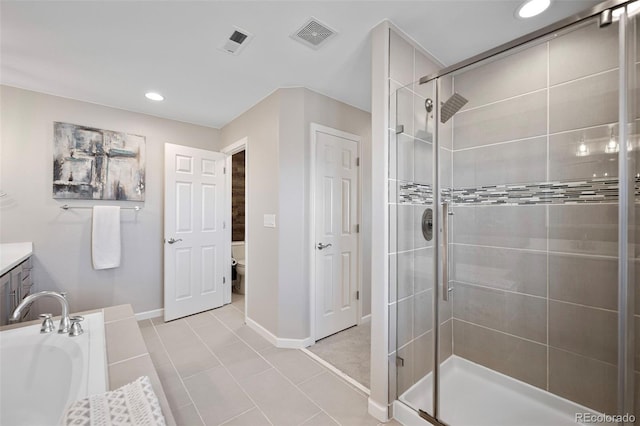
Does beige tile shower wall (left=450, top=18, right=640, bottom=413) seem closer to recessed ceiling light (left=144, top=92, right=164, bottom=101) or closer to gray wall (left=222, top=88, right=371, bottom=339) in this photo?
gray wall (left=222, top=88, right=371, bottom=339)

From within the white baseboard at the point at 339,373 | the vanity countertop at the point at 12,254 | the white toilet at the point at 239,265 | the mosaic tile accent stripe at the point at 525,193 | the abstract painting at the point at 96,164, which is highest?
the abstract painting at the point at 96,164

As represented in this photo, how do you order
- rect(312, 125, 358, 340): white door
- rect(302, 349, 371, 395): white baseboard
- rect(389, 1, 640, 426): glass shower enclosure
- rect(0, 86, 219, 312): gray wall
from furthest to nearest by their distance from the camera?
rect(312, 125, 358, 340): white door → rect(0, 86, 219, 312): gray wall → rect(302, 349, 371, 395): white baseboard → rect(389, 1, 640, 426): glass shower enclosure

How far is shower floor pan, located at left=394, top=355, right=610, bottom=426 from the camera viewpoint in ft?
5.04

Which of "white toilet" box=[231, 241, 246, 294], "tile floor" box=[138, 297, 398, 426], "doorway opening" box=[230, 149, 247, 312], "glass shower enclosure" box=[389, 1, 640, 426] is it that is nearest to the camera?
"glass shower enclosure" box=[389, 1, 640, 426]

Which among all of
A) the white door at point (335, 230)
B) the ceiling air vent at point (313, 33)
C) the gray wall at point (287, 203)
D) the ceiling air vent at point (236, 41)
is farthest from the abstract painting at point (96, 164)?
the ceiling air vent at point (313, 33)

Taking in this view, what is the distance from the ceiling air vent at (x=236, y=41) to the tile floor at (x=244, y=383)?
7.78ft

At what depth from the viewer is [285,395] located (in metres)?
1.79

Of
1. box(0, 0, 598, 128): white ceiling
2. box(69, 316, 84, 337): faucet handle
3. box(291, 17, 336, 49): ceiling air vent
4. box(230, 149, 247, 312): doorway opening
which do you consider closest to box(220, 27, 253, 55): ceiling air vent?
box(0, 0, 598, 128): white ceiling

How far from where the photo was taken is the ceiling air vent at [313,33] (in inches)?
64.0

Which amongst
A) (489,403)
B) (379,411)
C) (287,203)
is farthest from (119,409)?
(489,403)

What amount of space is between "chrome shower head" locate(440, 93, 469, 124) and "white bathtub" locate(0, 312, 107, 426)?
2228 millimetres

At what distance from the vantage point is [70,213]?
2.65m

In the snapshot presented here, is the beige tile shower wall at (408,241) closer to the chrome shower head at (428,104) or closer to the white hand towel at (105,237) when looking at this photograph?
the chrome shower head at (428,104)

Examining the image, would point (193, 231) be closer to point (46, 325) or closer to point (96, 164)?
point (96, 164)
